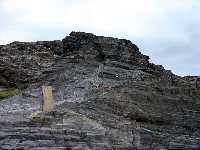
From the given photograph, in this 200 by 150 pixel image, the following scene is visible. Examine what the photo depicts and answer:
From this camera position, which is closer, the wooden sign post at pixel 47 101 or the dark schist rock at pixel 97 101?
the dark schist rock at pixel 97 101

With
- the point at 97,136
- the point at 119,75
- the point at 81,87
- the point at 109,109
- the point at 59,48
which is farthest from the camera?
the point at 59,48

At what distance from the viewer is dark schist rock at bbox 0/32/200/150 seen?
30.7 meters

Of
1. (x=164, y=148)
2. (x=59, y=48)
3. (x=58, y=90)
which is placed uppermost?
(x=59, y=48)

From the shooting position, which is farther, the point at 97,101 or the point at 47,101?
the point at 97,101

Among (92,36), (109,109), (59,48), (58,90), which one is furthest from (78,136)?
(59,48)

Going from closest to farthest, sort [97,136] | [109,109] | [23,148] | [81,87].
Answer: [23,148] → [97,136] → [109,109] → [81,87]

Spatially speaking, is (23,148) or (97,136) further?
(97,136)

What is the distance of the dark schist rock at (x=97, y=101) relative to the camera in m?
30.7

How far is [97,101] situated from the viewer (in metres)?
36.6

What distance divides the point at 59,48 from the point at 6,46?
5.42 m

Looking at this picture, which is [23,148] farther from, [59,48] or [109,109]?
[59,48]

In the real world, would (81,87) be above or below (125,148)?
above

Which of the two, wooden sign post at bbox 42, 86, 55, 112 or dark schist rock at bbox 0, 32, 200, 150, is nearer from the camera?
dark schist rock at bbox 0, 32, 200, 150

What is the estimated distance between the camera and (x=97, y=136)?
101 feet
